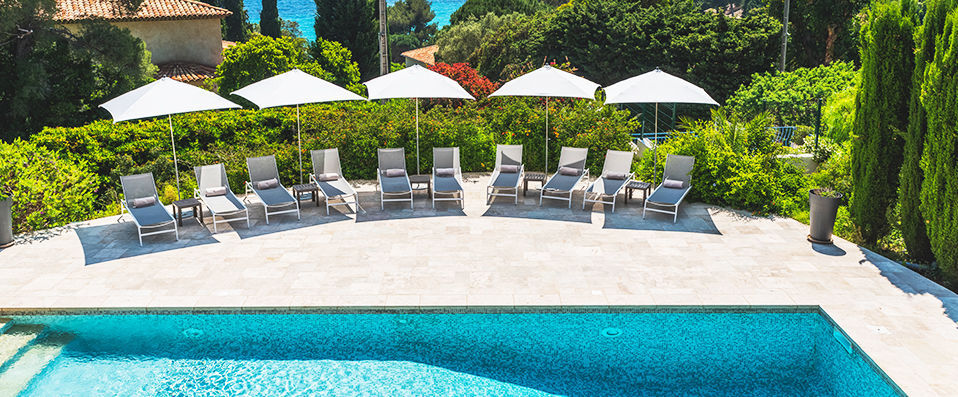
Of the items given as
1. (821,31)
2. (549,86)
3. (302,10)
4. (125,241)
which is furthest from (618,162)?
(302,10)

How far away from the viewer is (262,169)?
1198cm

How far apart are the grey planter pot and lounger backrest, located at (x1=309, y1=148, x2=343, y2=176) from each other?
474 centimetres

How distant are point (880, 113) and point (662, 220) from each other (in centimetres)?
356

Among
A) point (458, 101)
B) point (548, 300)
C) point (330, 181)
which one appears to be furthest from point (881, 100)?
point (458, 101)

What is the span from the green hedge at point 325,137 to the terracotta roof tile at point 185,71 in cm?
1970

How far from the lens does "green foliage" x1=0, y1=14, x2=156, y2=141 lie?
2091 cm

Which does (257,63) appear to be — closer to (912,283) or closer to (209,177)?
(209,177)

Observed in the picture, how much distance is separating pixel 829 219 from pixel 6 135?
23.4 meters

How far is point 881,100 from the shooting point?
30.2 ft

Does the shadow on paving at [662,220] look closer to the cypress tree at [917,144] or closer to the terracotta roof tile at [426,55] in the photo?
the cypress tree at [917,144]

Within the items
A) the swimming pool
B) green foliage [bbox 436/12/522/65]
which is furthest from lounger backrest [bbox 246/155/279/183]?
green foliage [bbox 436/12/522/65]

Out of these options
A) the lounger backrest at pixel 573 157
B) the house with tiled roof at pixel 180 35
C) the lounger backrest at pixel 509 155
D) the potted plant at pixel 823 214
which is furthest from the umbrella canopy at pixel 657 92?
the house with tiled roof at pixel 180 35

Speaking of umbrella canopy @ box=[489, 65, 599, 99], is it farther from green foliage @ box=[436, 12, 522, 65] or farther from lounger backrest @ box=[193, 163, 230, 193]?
green foliage @ box=[436, 12, 522, 65]

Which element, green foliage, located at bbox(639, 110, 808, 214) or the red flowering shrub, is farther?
the red flowering shrub
